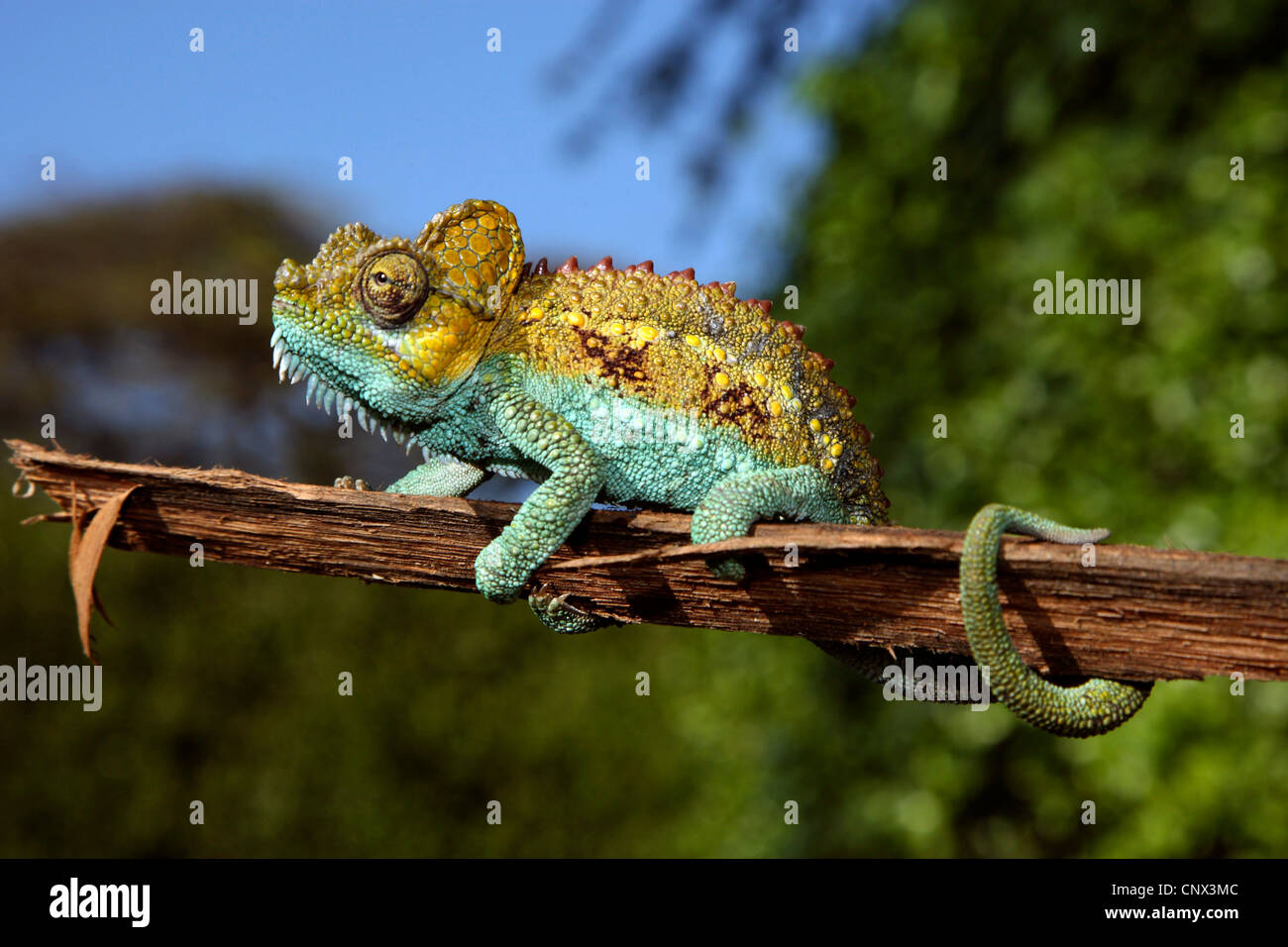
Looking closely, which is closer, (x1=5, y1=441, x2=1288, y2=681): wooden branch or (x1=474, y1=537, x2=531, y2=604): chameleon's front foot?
(x1=5, y1=441, x2=1288, y2=681): wooden branch

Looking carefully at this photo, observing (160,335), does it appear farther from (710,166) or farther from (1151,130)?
(1151,130)

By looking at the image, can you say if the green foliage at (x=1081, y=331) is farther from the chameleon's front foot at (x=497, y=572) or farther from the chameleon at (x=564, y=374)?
the chameleon's front foot at (x=497, y=572)

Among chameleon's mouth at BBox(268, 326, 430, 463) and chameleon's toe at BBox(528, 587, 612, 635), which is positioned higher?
chameleon's mouth at BBox(268, 326, 430, 463)

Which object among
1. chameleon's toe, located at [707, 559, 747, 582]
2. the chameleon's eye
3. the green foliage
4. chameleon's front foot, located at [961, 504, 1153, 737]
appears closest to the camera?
chameleon's front foot, located at [961, 504, 1153, 737]

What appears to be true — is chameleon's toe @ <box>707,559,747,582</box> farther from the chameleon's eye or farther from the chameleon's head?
the chameleon's eye

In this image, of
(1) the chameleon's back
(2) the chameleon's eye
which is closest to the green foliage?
(1) the chameleon's back

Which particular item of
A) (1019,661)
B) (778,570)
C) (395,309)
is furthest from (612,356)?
(1019,661)

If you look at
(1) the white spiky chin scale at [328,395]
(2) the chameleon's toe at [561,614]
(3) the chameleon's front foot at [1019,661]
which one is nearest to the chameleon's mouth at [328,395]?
(1) the white spiky chin scale at [328,395]

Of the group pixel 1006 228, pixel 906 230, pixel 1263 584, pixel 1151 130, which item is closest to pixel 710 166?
pixel 906 230
